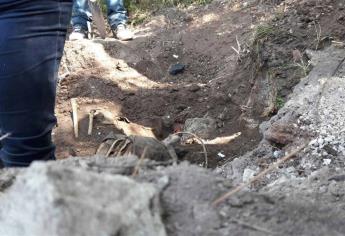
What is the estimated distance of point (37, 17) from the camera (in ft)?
6.03

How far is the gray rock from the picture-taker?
0.80 m

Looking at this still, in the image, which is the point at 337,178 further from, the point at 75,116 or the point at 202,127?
the point at 75,116

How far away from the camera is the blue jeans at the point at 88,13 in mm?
5703

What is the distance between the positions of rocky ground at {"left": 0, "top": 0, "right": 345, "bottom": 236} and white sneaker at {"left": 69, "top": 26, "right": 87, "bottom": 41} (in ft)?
1.16

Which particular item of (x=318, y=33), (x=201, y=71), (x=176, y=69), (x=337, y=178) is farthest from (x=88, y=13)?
(x=337, y=178)

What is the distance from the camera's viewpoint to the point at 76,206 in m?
0.80

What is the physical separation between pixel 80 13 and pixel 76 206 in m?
5.14

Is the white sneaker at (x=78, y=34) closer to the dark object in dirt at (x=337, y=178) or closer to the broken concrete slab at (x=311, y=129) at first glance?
the broken concrete slab at (x=311, y=129)

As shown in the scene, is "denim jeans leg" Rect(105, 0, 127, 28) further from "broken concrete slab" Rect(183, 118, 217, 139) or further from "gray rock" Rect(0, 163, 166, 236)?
"gray rock" Rect(0, 163, 166, 236)

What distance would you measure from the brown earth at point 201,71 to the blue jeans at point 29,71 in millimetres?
939

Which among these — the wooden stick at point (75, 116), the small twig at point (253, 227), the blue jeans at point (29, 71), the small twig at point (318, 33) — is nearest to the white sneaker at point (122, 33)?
the wooden stick at point (75, 116)

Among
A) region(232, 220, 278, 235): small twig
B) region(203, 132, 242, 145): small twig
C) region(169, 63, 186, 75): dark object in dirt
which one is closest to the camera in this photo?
region(232, 220, 278, 235): small twig

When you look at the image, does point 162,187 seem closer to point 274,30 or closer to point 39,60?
point 39,60

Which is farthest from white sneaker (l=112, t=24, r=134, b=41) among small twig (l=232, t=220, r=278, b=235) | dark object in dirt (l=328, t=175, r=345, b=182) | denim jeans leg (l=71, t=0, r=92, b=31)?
small twig (l=232, t=220, r=278, b=235)
